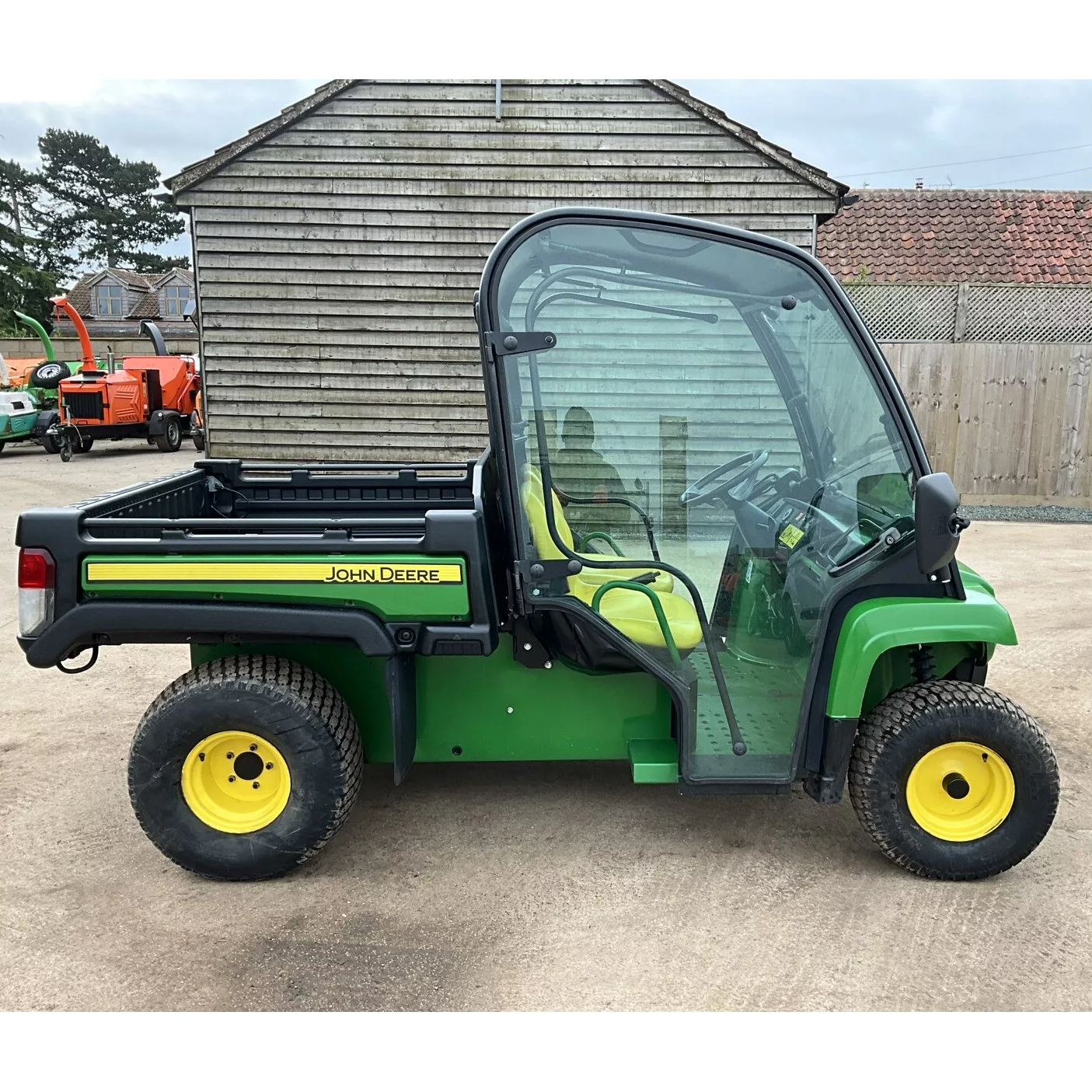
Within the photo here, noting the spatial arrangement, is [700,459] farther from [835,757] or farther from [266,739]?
[266,739]

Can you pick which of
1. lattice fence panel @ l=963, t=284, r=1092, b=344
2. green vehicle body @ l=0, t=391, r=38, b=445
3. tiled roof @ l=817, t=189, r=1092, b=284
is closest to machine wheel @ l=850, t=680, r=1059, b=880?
lattice fence panel @ l=963, t=284, r=1092, b=344

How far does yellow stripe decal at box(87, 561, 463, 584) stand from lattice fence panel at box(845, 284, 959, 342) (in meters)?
9.64

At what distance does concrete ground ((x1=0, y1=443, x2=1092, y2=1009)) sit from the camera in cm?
260

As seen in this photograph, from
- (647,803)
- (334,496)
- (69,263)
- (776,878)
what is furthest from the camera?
(69,263)

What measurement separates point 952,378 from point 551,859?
29.4 ft

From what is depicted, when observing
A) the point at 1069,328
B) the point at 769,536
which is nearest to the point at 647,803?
the point at 769,536

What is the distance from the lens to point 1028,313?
472 inches

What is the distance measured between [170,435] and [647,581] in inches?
584

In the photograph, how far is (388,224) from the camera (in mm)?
9875

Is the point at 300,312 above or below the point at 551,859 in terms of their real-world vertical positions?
above

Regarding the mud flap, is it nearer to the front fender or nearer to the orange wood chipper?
the front fender

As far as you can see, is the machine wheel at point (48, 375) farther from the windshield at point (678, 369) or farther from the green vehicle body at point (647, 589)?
the windshield at point (678, 369)

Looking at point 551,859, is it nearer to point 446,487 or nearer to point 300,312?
point 446,487

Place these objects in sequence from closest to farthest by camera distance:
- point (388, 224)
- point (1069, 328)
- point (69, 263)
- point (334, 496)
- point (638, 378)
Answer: point (638, 378), point (334, 496), point (388, 224), point (1069, 328), point (69, 263)
